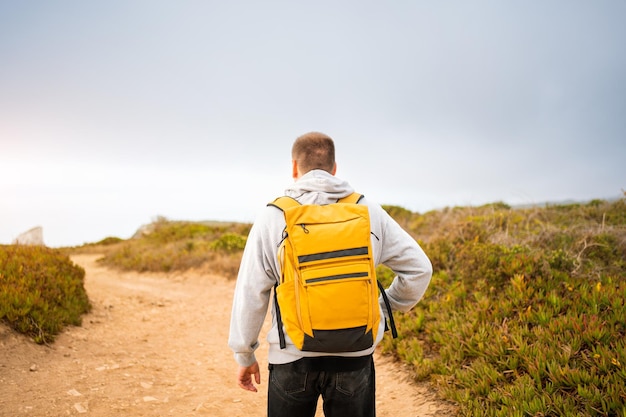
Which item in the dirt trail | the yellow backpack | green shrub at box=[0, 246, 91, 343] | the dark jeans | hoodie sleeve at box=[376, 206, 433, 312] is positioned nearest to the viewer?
the yellow backpack

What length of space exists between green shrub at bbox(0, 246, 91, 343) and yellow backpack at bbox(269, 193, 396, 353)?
521 centimetres

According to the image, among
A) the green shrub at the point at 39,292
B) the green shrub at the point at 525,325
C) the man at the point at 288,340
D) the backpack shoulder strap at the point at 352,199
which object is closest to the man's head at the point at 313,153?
the man at the point at 288,340

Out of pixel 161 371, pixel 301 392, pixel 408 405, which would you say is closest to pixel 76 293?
pixel 161 371

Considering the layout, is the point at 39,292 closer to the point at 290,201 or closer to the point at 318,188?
the point at 290,201

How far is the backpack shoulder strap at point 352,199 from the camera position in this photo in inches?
90.7

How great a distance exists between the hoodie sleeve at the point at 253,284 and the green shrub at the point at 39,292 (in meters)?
4.80

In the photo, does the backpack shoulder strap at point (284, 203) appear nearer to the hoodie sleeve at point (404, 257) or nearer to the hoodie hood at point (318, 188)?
the hoodie hood at point (318, 188)

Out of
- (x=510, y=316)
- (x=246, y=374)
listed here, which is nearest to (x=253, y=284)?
(x=246, y=374)

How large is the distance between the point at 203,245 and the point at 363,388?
42.6ft

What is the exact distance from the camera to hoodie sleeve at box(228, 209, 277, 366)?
2217mm

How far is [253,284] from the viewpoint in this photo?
2219mm

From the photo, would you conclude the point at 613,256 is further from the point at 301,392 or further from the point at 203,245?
the point at 203,245

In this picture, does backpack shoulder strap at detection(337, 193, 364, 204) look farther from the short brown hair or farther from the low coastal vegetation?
the low coastal vegetation

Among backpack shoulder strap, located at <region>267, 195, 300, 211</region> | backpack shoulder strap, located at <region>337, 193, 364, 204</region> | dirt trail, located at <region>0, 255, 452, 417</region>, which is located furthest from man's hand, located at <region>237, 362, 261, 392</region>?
dirt trail, located at <region>0, 255, 452, 417</region>
